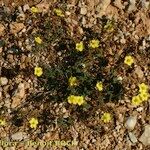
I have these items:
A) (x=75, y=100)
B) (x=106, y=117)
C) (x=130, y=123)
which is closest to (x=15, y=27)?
(x=75, y=100)

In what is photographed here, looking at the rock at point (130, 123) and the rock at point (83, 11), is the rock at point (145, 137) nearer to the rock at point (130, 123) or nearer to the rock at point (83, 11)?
the rock at point (130, 123)

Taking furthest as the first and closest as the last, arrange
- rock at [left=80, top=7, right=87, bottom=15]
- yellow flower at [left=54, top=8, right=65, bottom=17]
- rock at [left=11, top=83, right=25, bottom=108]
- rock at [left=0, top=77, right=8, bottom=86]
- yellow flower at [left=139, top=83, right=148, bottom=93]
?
rock at [left=80, top=7, right=87, bottom=15] < yellow flower at [left=54, top=8, right=65, bottom=17] < rock at [left=0, top=77, right=8, bottom=86] < rock at [left=11, top=83, right=25, bottom=108] < yellow flower at [left=139, top=83, right=148, bottom=93]

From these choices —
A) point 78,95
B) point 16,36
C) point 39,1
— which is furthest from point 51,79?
point 39,1

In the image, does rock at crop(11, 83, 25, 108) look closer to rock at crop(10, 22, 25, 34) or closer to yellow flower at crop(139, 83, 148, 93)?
rock at crop(10, 22, 25, 34)

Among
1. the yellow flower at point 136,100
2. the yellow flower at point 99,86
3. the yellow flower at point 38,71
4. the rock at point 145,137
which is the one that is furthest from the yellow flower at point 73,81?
the rock at point 145,137

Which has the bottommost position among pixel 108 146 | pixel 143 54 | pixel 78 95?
pixel 108 146

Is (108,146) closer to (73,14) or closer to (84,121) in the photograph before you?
(84,121)

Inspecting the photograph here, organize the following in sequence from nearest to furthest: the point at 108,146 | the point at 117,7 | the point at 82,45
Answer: the point at 108,146 < the point at 82,45 < the point at 117,7

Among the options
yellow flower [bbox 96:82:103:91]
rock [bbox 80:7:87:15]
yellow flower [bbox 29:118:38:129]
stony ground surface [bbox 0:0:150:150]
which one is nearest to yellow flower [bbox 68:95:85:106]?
stony ground surface [bbox 0:0:150:150]

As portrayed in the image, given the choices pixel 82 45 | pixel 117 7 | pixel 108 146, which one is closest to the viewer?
pixel 108 146
